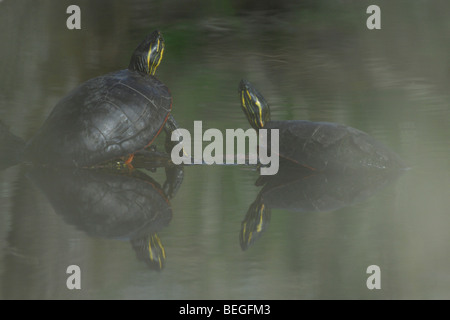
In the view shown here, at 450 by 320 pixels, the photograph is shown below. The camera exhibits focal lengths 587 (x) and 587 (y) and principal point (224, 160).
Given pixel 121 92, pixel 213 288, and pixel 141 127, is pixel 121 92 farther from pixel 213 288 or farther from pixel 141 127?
pixel 213 288

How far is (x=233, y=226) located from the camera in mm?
2906

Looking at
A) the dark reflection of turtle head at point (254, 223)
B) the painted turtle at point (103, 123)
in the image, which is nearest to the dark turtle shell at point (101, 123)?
the painted turtle at point (103, 123)

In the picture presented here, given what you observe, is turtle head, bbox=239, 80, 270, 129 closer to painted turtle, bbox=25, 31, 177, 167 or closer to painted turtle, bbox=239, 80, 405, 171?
painted turtle, bbox=239, 80, 405, 171

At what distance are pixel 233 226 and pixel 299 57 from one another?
5466 millimetres

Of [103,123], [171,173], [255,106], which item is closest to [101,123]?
[103,123]

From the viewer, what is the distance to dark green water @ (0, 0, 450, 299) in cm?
222

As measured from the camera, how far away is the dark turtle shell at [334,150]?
4273mm

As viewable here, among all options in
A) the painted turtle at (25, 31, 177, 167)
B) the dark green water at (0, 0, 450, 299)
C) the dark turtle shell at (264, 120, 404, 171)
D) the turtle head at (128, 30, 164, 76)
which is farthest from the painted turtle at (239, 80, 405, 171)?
the turtle head at (128, 30, 164, 76)

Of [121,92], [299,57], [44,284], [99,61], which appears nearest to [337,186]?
[121,92]

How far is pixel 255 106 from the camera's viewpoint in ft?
15.9

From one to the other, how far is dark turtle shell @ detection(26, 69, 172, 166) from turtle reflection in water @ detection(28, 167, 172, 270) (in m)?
0.14

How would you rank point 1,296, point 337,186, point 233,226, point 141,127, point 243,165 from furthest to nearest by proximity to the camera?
point 243,165, point 141,127, point 337,186, point 233,226, point 1,296

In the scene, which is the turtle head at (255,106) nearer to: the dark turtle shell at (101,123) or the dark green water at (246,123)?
the dark green water at (246,123)

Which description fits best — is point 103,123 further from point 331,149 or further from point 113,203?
point 331,149
